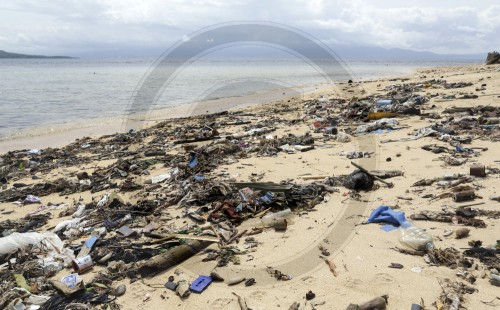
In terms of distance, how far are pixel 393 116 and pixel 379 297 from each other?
377 inches

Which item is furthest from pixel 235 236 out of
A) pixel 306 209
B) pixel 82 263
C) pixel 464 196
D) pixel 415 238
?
pixel 464 196

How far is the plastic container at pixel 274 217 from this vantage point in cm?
510

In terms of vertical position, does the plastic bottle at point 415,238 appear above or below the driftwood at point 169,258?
above

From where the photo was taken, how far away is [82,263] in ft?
14.1

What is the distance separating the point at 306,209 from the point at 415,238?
1.75 m

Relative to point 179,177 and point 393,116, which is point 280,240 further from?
point 393,116

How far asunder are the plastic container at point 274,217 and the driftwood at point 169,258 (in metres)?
1.07

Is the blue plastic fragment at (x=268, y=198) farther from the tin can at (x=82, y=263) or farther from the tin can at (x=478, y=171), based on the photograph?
the tin can at (x=478, y=171)

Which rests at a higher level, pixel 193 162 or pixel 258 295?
pixel 193 162

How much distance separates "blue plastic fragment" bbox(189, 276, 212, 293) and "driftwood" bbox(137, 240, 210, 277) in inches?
20.6

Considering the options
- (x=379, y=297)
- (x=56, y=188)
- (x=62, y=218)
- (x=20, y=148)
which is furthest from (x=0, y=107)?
(x=379, y=297)

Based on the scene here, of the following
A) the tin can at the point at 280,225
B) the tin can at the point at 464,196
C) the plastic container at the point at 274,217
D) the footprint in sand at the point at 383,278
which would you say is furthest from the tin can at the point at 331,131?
the footprint in sand at the point at 383,278

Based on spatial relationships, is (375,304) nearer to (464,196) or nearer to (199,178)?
(464,196)

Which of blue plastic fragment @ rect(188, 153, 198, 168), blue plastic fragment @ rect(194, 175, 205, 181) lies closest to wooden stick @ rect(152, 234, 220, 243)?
blue plastic fragment @ rect(194, 175, 205, 181)
